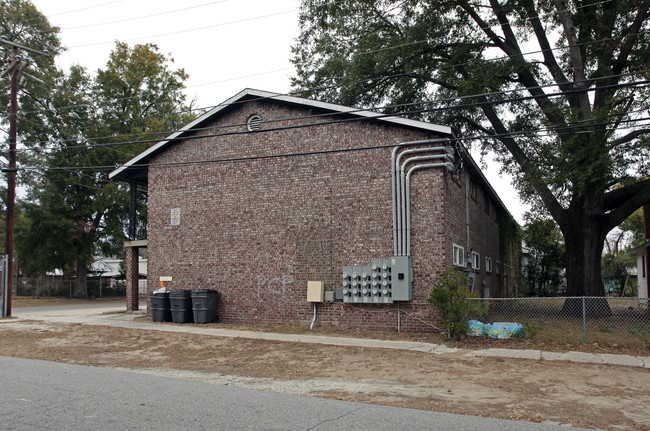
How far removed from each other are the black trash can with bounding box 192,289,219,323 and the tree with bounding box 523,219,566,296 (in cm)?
3077

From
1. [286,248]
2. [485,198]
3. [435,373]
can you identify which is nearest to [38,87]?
[286,248]

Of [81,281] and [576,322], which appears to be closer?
[576,322]

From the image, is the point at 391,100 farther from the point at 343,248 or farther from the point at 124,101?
the point at 124,101

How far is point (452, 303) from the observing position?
41.5 feet

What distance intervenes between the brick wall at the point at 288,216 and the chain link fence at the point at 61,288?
24.9m

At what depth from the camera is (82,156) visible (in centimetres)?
3606

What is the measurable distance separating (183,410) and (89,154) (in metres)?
33.3

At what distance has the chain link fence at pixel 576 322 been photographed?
39.2 feet

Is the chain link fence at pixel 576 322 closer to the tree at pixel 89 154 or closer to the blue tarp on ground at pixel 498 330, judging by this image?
the blue tarp on ground at pixel 498 330

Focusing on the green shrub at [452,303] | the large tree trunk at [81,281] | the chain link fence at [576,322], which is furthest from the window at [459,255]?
the large tree trunk at [81,281]

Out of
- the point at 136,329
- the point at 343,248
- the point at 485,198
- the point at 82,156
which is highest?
the point at 82,156

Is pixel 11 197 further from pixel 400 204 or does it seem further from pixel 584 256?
pixel 584 256

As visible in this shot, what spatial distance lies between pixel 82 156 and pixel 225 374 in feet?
103

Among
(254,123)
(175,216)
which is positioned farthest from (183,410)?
(175,216)
